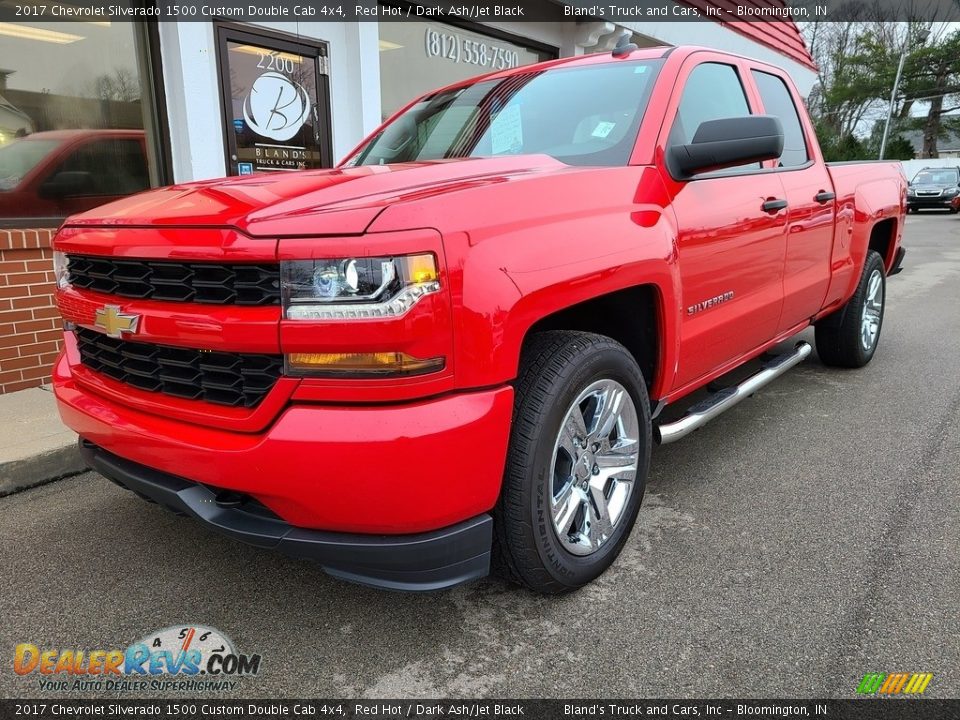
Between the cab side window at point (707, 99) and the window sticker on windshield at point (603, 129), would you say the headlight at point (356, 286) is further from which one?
the cab side window at point (707, 99)

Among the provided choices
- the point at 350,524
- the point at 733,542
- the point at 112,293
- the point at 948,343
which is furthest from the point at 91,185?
the point at 948,343

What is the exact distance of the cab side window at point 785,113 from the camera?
3.71m

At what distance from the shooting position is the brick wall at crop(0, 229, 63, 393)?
448 centimetres

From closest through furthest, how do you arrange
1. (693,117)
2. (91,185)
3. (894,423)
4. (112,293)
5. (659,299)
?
(112,293)
(659,299)
(693,117)
(894,423)
(91,185)

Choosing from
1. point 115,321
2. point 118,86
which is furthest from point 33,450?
point 118,86

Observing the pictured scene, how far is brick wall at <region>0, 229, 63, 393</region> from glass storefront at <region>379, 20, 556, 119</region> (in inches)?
150

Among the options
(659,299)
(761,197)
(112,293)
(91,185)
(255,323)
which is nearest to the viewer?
(255,323)

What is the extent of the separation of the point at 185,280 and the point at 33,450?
2.17m

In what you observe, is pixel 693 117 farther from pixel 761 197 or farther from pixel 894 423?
pixel 894 423

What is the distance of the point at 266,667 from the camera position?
2.08 meters

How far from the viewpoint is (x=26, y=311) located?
15.0 feet

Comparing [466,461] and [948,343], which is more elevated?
[466,461]

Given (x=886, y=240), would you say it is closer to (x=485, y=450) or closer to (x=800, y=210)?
(x=800, y=210)

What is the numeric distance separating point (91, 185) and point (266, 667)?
4439 millimetres
